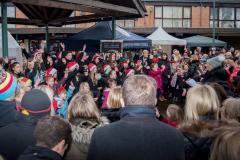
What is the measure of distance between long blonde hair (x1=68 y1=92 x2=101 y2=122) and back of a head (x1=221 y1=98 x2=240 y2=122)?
3.85 feet

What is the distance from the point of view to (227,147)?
255 cm

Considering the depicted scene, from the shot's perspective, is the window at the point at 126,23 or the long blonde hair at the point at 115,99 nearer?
the long blonde hair at the point at 115,99

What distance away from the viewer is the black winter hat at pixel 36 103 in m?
3.51

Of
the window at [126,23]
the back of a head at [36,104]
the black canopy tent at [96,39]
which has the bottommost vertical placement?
the back of a head at [36,104]

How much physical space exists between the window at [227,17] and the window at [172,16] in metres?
2.21

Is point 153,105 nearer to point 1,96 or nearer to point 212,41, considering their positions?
point 1,96

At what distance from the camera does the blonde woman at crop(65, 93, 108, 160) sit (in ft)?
11.8

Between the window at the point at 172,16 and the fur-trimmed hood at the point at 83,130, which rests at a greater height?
the window at the point at 172,16

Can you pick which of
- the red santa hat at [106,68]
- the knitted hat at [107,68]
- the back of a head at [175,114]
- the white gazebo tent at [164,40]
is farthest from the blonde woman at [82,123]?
the white gazebo tent at [164,40]

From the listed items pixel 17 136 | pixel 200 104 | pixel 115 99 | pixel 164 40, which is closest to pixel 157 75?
pixel 164 40

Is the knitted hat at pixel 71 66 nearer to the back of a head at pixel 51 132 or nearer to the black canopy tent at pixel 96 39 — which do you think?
the black canopy tent at pixel 96 39

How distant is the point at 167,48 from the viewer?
32812 millimetres

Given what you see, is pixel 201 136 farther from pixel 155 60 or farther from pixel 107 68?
pixel 155 60

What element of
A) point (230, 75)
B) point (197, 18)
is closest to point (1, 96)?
point (230, 75)
